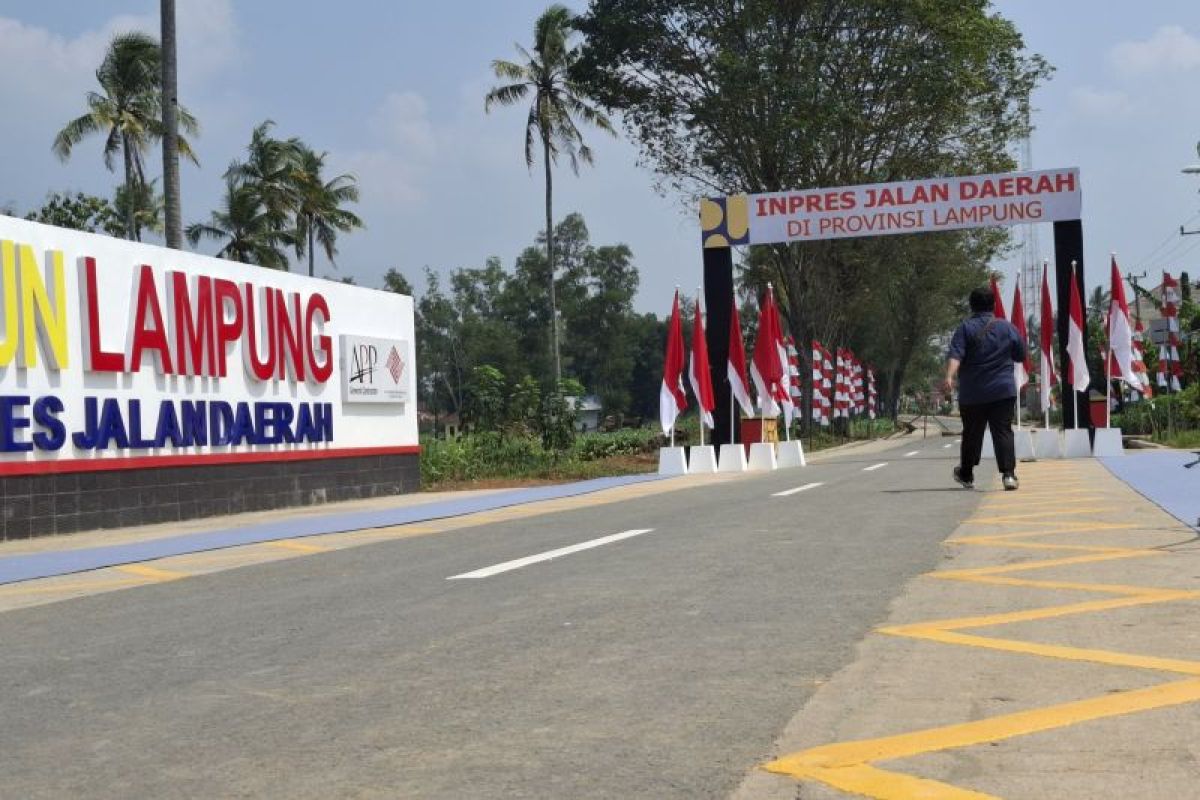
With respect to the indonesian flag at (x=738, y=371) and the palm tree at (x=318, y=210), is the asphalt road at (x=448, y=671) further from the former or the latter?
the palm tree at (x=318, y=210)

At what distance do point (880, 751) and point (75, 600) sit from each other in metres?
5.99

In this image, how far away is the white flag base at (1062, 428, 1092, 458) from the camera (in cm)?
2309

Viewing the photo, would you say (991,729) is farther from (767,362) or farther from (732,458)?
(767,362)

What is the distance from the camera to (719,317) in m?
27.1

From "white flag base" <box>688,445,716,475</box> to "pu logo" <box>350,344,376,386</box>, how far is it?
22.3 ft

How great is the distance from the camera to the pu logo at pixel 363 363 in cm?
2016

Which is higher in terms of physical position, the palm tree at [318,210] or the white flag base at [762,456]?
the palm tree at [318,210]

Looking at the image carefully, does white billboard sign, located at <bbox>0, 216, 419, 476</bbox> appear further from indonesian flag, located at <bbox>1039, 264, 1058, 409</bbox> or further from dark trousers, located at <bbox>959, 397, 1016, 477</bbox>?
indonesian flag, located at <bbox>1039, 264, 1058, 409</bbox>

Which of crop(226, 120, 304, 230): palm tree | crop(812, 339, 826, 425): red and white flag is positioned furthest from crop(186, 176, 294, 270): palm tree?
crop(812, 339, 826, 425): red and white flag

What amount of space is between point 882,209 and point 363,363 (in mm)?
11851

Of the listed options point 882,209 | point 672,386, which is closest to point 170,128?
point 672,386

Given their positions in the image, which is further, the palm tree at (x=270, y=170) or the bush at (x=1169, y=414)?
the palm tree at (x=270, y=170)

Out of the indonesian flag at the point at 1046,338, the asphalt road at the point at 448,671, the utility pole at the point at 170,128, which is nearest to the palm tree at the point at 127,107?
the utility pole at the point at 170,128

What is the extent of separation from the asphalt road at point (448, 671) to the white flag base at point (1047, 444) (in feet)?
51.0
